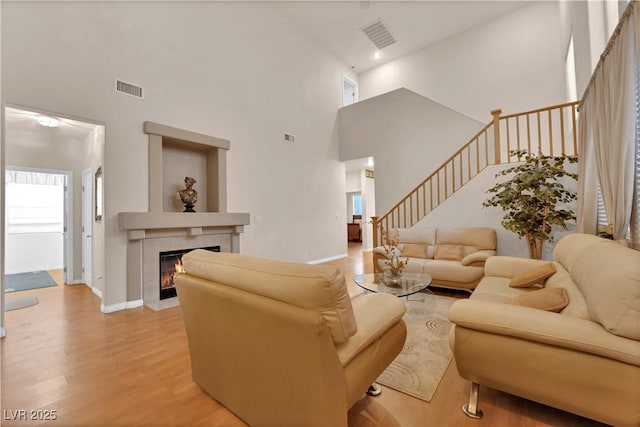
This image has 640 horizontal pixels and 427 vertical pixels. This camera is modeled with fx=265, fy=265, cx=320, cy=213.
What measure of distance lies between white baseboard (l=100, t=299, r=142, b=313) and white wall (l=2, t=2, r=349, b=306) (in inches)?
2.8

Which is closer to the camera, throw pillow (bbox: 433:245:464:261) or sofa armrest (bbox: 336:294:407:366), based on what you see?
sofa armrest (bbox: 336:294:407:366)

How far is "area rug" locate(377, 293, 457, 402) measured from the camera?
1804 mm

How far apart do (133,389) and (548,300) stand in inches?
112

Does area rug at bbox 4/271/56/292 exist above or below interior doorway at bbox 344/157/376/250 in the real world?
below

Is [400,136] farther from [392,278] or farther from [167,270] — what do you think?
[167,270]

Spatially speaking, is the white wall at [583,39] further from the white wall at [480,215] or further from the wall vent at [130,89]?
the wall vent at [130,89]

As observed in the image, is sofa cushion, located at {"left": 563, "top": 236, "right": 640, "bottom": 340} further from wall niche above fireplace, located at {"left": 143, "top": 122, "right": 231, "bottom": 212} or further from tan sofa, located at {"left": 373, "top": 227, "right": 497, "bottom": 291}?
wall niche above fireplace, located at {"left": 143, "top": 122, "right": 231, "bottom": 212}

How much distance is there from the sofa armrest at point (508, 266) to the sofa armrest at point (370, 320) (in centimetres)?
195

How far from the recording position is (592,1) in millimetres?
3164

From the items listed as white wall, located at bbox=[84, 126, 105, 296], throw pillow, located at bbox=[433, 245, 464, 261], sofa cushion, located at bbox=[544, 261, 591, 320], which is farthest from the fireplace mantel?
sofa cushion, located at bbox=[544, 261, 591, 320]

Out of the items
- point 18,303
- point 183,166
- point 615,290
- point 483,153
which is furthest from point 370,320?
point 483,153

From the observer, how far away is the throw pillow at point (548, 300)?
5.49ft

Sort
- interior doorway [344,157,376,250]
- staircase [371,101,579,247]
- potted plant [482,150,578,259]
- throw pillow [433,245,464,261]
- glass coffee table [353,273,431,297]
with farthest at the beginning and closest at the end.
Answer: interior doorway [344,157,376,250] → staircase [371,101,579,247] → throw pillow [433,245,464,261] → potted plant [482,150,578,259] → glass coffee table [353,273,431,297]

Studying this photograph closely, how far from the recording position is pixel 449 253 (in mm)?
4176
